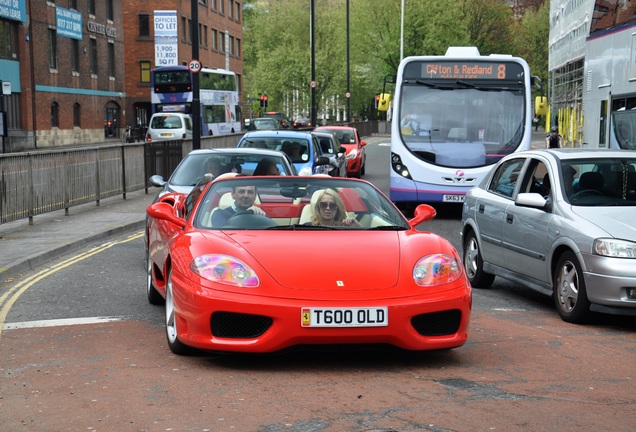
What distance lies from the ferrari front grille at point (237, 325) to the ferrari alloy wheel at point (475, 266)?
4837 mm

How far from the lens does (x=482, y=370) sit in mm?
6391

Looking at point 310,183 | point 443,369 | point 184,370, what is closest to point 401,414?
point 443,369

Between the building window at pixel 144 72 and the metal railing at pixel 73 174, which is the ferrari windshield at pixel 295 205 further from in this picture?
the building window at pixel 144 72

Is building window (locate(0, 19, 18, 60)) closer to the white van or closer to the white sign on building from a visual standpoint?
the white van

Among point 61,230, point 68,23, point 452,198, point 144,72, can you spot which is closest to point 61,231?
point 61,230

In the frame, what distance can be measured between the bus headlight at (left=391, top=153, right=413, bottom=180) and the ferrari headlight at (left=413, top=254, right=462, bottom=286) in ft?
40.7

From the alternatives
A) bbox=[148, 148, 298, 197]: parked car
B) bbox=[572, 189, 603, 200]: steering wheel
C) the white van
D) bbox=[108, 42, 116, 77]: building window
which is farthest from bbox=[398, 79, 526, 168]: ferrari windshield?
bbox=[108, 42, 116, 77]: building window

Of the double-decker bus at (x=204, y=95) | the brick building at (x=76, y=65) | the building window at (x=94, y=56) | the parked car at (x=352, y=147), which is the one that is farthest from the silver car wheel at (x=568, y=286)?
the building window at (x=94, y=56)

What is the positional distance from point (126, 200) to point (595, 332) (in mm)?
15900

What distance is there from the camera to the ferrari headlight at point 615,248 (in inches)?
317

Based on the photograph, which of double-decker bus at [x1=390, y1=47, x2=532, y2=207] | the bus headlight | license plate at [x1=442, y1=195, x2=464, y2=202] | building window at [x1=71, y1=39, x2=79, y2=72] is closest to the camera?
license plate at [x1=442, y1=195, x2=464, y2=202]

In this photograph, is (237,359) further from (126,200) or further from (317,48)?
(317,48)

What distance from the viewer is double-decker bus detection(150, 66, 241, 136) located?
54.3 metres

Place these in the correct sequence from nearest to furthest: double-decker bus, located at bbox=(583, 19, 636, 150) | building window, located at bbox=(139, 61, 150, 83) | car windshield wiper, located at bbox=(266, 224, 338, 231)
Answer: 1. car windshield wiper, located at bbox=(266, 224, 338, 231)
2. double-decker bus, located at bbox=(583, 19, 636, 150)
3. building window, located at bbox=(139, 61, 150, 83)
